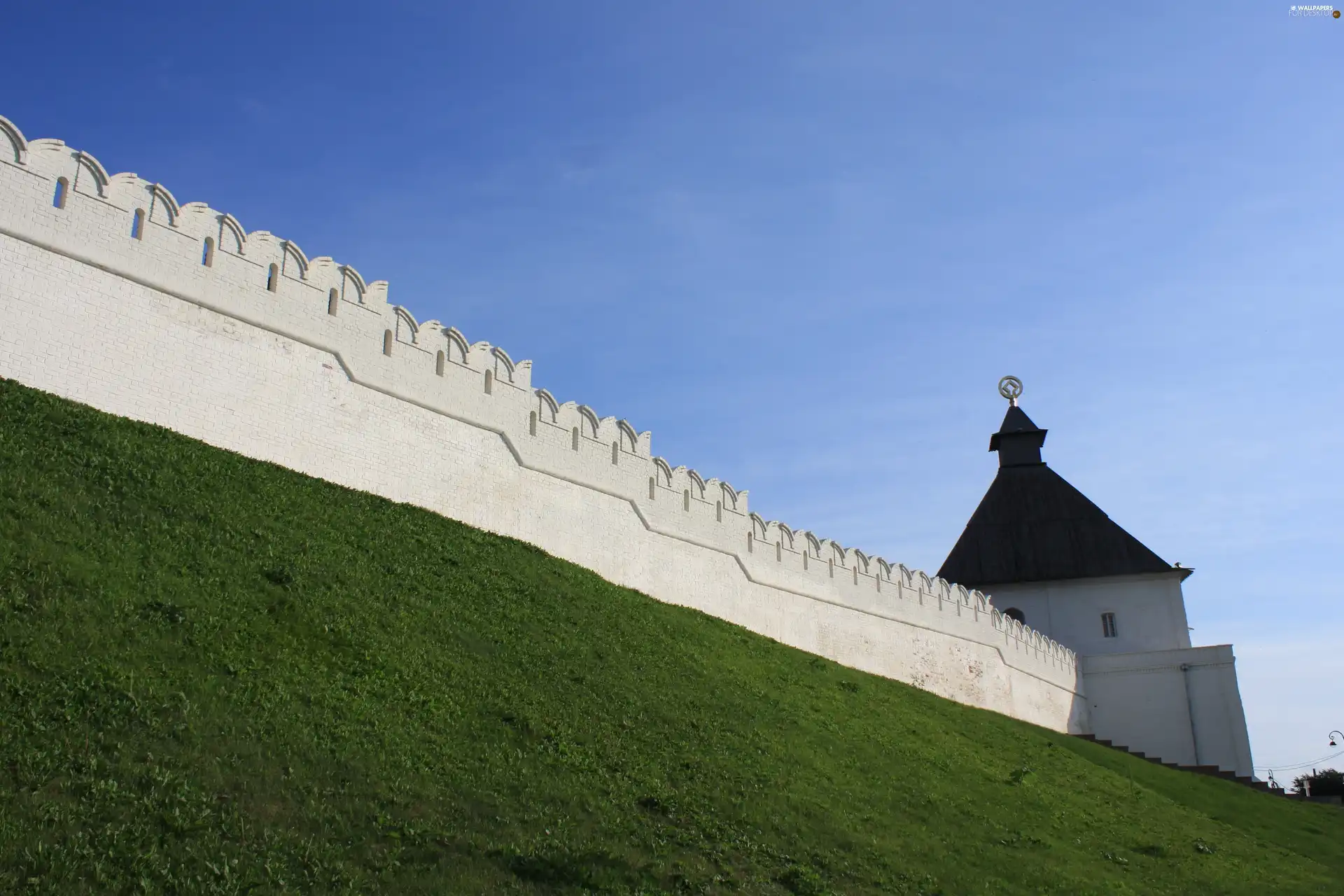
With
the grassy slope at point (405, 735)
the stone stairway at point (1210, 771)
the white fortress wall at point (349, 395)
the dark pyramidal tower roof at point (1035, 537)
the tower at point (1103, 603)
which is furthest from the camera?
the dark pyramidal tower roof at point (1035, 537)

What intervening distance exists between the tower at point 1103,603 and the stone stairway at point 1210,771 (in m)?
0.38

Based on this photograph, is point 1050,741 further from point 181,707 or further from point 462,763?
point 181,707

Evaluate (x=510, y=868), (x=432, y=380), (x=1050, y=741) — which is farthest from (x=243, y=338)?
(x=1050, y=741)

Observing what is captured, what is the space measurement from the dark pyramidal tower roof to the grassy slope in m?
18.6

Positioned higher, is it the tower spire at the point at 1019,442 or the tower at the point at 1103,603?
the tower spire at the point at 1019,442

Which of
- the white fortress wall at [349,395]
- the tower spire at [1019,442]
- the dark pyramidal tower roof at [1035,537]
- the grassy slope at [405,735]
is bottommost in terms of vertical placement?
the grassy slope at [405,735]

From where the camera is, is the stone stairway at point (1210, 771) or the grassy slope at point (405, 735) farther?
the stone stairway at point (1210, 771)

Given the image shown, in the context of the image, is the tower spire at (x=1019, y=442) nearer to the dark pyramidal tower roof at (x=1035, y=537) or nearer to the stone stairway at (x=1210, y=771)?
the dark pyramidal tower roof at (x=1035, y=537)

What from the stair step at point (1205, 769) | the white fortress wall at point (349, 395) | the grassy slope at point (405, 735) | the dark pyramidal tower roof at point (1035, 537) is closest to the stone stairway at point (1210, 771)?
the stair step at point (1205, 769)

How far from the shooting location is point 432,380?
18453 millimetres

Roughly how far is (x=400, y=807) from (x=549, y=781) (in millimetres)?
1891

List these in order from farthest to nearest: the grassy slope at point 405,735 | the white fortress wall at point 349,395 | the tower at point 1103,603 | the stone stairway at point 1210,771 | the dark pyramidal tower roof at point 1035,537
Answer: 1. the dark pyramidal tower roof at point 1035,537
2. the tower at point 1103,603
3. the stone stairway at point 1210,771
4. the white fortress wall at point 349,395
5. the grassy slope at point 405,735

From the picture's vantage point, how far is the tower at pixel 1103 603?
107 ft

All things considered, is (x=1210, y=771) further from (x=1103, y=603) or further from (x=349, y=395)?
(x=349, y=395)
